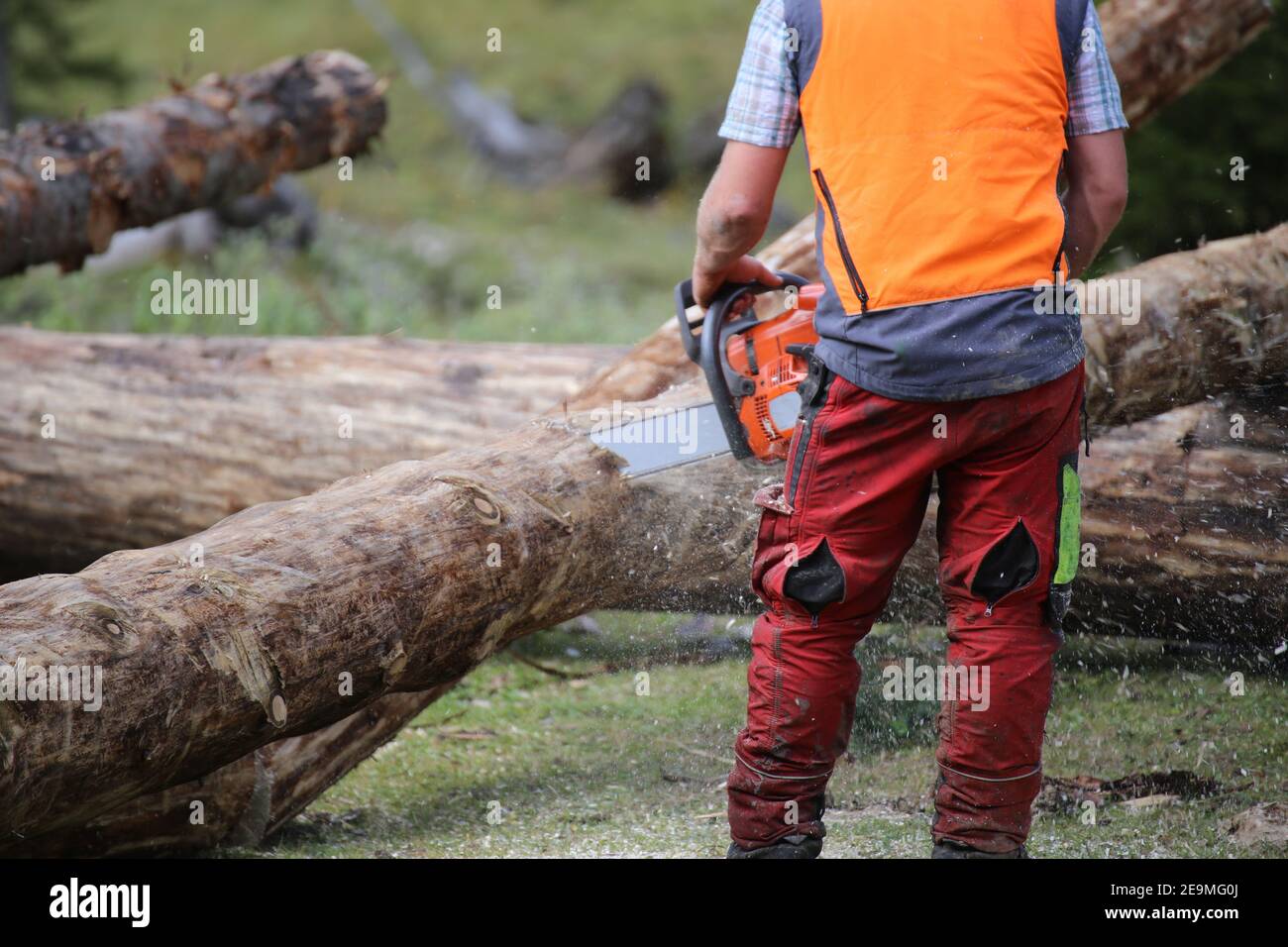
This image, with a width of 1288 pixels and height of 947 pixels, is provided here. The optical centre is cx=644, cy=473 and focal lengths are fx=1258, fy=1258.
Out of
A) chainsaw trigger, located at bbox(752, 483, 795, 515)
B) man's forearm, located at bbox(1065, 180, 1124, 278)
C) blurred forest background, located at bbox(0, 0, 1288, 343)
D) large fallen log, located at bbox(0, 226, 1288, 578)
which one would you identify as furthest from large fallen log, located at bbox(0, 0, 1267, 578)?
man's forearm, located at bbox(1065, 180, 1124, 278)

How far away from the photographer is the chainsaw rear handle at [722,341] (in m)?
3.12

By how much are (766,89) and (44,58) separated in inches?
368

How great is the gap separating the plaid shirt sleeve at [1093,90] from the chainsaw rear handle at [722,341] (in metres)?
0.73

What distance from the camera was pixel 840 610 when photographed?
2752 mm

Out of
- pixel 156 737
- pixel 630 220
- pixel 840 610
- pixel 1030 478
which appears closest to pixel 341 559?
pixel 156 737

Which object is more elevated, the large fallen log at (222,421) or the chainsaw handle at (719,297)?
the chainsaw handle at (719,297)

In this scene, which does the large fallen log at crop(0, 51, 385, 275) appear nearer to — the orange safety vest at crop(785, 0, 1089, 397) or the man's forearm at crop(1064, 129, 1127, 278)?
the orange safety vest at crop(785, 0, 1089, 397)

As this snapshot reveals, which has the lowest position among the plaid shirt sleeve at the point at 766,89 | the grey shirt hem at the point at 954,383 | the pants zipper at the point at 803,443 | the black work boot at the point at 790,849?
the black work boot at the point at 790,849

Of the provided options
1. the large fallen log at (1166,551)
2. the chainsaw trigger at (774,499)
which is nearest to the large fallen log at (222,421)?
the large fallen log at (1166,551)

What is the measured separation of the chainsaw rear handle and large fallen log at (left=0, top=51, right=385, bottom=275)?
3373 millimetres

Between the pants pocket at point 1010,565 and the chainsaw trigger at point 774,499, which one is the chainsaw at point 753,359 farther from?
the pants pocket at point 1010,565

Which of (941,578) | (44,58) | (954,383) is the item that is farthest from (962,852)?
(44,58)

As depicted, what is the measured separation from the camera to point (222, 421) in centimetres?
494

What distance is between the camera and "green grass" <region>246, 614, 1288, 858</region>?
3.22 metres
